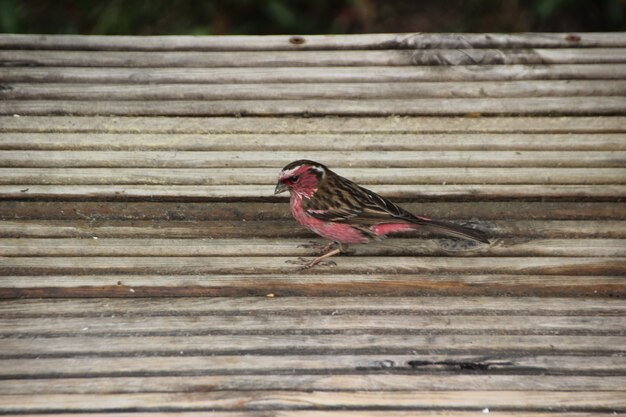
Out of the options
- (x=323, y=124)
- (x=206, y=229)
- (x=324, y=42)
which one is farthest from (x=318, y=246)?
(x=324, y=42)

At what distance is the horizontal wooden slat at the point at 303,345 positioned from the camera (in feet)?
10.9

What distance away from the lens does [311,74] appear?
16.3ft

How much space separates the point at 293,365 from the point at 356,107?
1.96m

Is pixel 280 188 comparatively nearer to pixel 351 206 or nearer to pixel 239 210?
pixel 239 210

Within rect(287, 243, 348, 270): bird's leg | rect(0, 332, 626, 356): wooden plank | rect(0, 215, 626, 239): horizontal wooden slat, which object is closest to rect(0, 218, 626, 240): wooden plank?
rect(0, 215, 626, 239): horizontal wooden slat

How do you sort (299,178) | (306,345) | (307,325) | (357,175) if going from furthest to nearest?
(357,175), (299,178), (307,325), (306,345)

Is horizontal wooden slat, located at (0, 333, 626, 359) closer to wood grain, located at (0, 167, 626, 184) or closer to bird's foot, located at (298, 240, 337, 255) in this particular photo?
bird's foot, located at (298, 240, 337, 255)

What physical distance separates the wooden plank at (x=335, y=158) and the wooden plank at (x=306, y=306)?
97 cm

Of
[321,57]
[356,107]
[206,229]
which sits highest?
[321,57]

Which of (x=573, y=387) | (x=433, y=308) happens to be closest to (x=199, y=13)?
(x=433, y=308)

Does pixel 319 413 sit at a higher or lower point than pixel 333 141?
lower

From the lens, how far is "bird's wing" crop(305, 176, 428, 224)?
4109 millimetres

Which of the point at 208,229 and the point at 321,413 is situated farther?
the point at 208,229

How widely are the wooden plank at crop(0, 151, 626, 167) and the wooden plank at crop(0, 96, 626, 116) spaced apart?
0.35 meters
